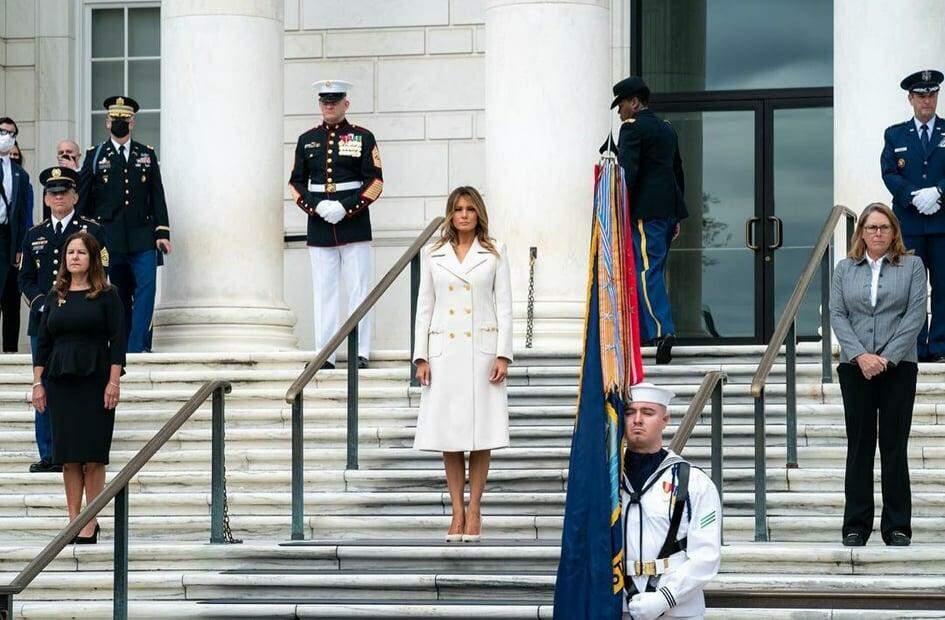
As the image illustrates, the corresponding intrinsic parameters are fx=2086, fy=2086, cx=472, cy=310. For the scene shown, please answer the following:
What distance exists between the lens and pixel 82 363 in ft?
38.1

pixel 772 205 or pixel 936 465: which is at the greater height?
pixel 772 205

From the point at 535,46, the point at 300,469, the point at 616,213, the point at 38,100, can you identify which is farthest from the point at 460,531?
the point at 38,100

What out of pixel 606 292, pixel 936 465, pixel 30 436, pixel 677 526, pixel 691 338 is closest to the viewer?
pixel 677 526

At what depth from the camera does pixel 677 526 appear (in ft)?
25.3

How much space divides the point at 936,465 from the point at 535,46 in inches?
184

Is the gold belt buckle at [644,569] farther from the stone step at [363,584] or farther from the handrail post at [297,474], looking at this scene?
the handrail post at [297,474]

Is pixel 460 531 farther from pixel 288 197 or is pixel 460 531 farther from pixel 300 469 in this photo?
pixel 288 197

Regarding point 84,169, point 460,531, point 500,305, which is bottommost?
point 460,531

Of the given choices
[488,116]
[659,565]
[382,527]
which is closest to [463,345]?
[382,527]

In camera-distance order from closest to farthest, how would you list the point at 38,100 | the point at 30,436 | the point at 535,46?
the point at 30,436, the point at 535,46, the point at 38,100

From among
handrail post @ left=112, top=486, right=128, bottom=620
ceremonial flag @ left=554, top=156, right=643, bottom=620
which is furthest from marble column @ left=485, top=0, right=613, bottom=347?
ceremonial flag @ left=554, top=156, right=643, bottom=620

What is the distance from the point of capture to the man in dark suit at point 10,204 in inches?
621

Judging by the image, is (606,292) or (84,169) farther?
(84,169)

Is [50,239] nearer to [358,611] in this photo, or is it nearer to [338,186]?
[338,186]
